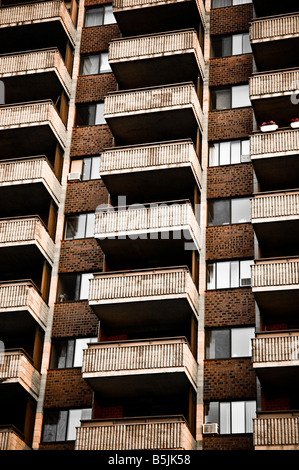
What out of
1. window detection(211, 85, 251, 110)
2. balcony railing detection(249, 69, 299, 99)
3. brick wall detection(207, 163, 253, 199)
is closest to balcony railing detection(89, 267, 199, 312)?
brick wall detection(207, 163, 253, 199)

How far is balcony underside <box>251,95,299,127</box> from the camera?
116 ft

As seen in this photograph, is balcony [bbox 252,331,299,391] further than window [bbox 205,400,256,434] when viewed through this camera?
No

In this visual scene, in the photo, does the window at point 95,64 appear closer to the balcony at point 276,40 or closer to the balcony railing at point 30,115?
the balcony railing at point 30,115

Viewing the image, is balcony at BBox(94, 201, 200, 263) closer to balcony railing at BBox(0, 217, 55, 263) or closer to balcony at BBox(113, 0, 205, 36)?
balcony railing at BBox(0, 217, 55, 263)

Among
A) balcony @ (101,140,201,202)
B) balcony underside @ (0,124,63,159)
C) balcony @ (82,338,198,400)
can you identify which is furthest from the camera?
balcony underside @ (0,124,63,159)

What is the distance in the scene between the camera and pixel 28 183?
1384 inches

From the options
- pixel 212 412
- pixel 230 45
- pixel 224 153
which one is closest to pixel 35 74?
pixel 230 45

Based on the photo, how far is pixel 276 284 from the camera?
3109cm

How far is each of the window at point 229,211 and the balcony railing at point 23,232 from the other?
6354mm

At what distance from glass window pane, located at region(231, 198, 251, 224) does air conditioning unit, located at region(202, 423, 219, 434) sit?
800cm

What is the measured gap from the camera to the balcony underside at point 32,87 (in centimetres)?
3823

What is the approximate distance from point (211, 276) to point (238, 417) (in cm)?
550

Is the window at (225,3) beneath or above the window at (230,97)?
above

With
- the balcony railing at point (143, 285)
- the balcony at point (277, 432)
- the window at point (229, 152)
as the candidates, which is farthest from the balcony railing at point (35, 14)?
the balcony at point (277, 432)
